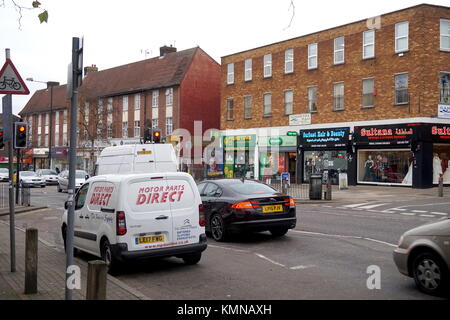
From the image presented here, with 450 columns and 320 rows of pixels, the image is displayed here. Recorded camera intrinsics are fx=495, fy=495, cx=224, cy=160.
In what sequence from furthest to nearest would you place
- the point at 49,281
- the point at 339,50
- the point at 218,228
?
1. the point at 339,50
2. the point at 218,228
3. the point at 49,281

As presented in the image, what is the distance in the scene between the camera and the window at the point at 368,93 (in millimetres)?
31109

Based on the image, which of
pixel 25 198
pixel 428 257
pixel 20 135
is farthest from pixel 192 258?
pixel 25 198

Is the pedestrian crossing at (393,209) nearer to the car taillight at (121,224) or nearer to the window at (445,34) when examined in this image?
the car taillight at (121,224)

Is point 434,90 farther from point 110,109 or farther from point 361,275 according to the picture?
point 110,109

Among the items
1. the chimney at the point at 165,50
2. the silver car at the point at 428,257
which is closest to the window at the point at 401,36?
the silver car at the point at 428,257

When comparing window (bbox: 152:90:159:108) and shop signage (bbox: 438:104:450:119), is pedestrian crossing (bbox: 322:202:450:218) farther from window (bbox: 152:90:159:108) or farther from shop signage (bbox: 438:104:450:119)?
window (bbox: 152:90:159:108)

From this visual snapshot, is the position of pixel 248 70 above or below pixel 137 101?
above

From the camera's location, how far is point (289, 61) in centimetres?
3688

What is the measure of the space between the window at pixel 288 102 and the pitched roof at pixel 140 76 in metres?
13.5

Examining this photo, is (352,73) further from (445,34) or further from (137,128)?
(137,128)

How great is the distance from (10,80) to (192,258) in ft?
14.0

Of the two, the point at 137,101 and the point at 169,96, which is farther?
the point at 137,101

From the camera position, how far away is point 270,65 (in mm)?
38406

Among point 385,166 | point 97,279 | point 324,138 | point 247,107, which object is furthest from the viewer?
point 247,107
